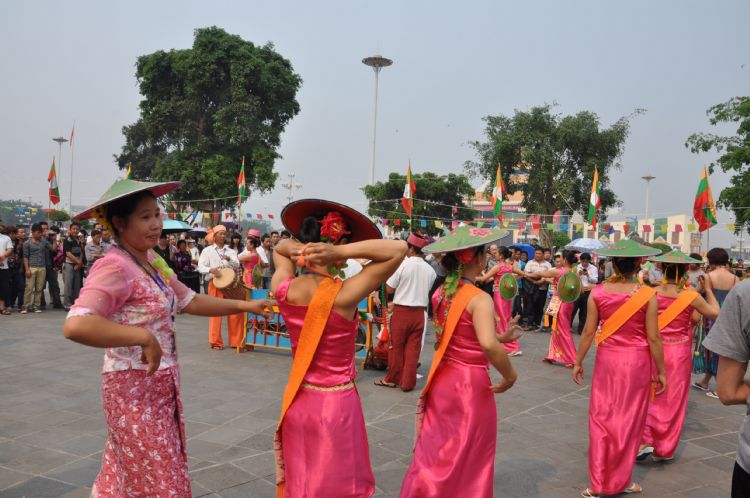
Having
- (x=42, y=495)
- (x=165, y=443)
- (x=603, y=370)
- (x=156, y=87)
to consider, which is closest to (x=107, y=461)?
(x=165, y=443)

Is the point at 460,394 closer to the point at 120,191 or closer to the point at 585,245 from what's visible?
the point at 120,191

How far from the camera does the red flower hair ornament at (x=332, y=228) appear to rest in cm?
261

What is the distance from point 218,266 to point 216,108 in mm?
25044

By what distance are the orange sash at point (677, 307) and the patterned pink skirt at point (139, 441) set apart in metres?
4.35

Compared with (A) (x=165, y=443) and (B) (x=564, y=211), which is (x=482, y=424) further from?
(B) (x=564, y=211)

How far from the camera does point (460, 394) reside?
10.8ft

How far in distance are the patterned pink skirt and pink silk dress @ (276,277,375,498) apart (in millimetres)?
530

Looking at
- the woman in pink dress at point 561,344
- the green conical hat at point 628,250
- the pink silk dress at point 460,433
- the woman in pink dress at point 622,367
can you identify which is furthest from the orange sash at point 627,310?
the woman in pink dress at point 561,344

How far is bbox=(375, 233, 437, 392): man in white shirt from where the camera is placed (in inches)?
264

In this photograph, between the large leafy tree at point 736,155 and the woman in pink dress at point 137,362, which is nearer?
the woman in pink dress at point 137,362

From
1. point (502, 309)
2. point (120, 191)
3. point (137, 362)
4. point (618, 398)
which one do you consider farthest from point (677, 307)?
point (502, 309)

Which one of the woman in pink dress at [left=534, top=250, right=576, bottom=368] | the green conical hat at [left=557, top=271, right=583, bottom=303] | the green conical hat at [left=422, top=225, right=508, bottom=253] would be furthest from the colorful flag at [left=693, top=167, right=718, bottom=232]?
the green conical hat at [left=422, top=225, right=508, bottom=253]

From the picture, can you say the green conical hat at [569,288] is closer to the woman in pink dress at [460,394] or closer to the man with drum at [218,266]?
the woman in pink dress at [460,394]

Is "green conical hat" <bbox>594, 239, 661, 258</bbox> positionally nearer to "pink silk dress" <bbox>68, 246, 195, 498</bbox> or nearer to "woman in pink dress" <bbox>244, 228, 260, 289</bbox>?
"pink silk dress" <bbox>68, 246, 195, 498</bbox>
